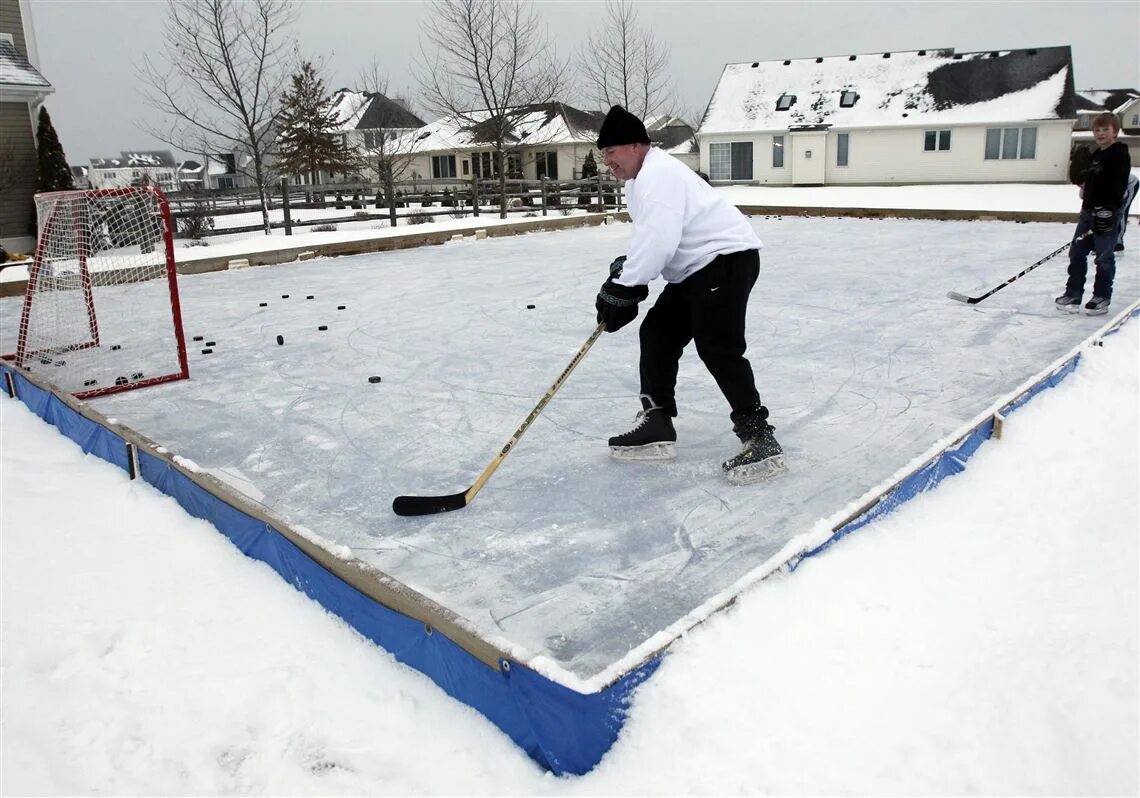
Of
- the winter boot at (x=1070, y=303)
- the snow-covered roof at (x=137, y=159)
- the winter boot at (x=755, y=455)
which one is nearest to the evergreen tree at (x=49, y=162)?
the winter boot at (x=755, y=455)

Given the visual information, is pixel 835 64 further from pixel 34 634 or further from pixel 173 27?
pixel 34 634

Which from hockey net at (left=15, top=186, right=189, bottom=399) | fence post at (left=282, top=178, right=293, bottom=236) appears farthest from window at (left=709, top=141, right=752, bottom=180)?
hockey net at (left=15, top=186, right=189, bottom=399)

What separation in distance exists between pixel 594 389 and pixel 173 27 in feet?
45.7

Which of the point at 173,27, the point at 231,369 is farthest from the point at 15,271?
the point at 231,369

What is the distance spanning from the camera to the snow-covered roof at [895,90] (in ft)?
78.6

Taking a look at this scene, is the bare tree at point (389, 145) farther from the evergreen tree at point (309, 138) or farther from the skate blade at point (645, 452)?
the skate blade at point (645, 452)

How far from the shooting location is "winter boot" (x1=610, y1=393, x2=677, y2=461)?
10.2 feet

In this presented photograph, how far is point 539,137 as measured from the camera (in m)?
28.2

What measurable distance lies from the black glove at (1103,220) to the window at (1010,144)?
69.4ft

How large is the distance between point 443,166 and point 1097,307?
2728cm

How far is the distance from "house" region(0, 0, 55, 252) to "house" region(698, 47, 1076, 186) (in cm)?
1903

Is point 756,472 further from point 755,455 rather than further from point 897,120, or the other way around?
point 897,120

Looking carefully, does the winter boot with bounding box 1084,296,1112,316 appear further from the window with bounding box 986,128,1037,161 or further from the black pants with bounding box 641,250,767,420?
the window with bounding box 986,128,1037,161

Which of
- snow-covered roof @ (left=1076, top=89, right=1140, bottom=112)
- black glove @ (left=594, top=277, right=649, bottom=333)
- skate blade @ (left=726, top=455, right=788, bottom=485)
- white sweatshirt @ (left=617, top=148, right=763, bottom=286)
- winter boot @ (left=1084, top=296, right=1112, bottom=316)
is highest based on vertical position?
snow-covered roof @ (left=1076, top=89, right=1140, bottom=112)
